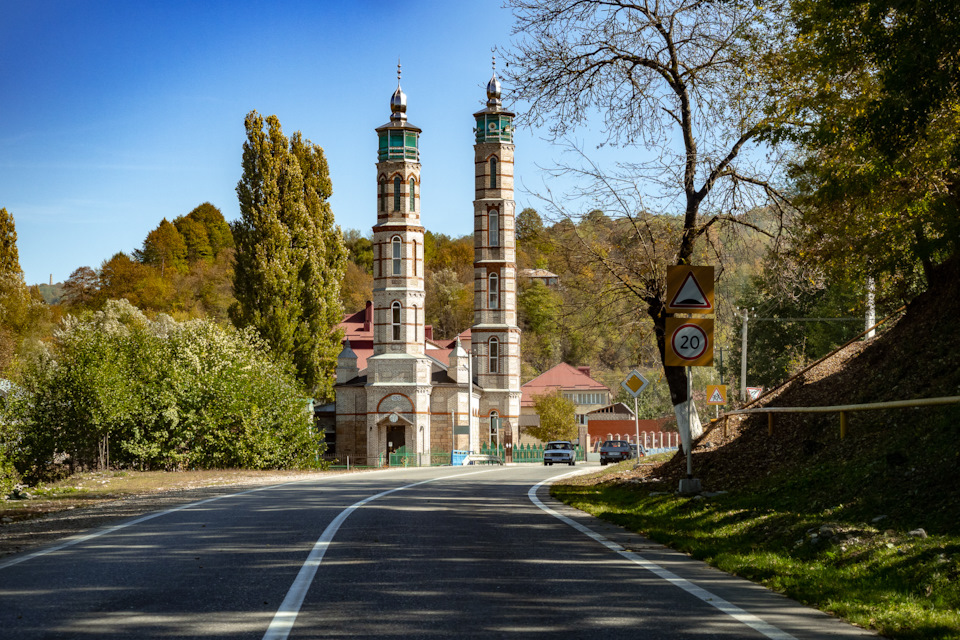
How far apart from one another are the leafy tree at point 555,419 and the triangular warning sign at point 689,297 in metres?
66.6

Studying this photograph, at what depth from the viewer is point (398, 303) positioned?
6756cm

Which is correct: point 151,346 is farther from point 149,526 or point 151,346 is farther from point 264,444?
point 149,526

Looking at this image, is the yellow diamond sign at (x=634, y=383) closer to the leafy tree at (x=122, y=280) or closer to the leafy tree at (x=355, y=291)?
the leafy tree at (x=122, y=280)

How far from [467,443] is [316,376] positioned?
13.8 m

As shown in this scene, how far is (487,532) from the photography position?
12031 mm

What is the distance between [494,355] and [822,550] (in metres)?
64.0

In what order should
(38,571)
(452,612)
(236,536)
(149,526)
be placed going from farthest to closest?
(149,526) < (236,536) < (38,571) < (452,612)

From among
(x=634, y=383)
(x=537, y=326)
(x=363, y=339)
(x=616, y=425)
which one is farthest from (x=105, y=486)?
(x=537, y=326)

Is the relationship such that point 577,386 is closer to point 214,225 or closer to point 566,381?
point 566,381

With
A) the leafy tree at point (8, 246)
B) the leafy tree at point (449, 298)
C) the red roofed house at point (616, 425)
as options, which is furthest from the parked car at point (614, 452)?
the leafy tree at point (449, 298)

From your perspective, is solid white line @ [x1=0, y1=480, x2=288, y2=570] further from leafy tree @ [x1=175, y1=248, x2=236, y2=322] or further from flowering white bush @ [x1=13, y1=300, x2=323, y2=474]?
leafy tree @ [x1=175, y1=248, x2=236, y2=322]

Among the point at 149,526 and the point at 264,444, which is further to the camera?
the point at 264,444

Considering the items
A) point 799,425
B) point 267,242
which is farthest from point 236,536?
point 267,242

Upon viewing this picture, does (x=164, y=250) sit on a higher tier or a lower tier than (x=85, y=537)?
higher
